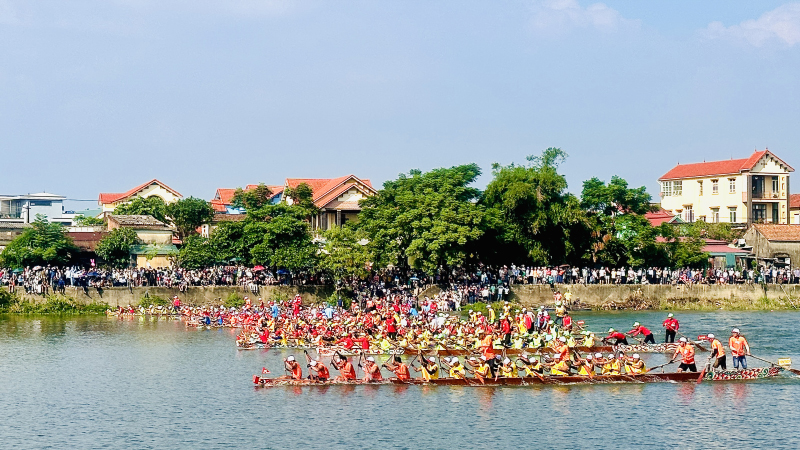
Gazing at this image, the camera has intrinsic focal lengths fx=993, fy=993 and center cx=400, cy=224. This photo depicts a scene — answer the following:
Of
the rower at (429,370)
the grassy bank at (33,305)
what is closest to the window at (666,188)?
the grassy bank at (33,305)

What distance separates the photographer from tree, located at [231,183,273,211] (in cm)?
7781

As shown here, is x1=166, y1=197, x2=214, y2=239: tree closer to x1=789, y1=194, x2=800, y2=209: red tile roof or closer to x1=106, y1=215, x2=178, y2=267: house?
x1=106, y1=215, x2=178, y2=267: house

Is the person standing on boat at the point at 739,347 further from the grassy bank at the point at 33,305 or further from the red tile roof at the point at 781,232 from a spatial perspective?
the red tile roof at the point at 781,232

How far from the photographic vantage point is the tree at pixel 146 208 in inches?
3044

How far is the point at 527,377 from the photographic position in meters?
32.4

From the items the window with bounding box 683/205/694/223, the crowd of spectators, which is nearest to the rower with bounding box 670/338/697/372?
the crowd of spectators

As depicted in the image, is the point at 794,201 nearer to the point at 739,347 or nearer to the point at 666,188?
the point at 666,188

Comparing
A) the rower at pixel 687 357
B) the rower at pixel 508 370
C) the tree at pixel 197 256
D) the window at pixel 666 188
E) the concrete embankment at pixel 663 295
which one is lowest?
the rower at pixel 508 370

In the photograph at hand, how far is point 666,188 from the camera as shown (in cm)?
8806

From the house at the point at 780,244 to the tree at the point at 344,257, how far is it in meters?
28.5

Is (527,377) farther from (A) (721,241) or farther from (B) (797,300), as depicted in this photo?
(A) (721,241)

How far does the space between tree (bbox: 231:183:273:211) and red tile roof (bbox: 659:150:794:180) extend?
1376 inches

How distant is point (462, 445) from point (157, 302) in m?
30.2

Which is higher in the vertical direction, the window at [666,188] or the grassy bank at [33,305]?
the window at [666,188]
